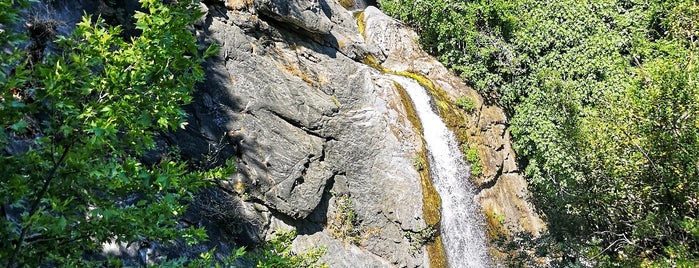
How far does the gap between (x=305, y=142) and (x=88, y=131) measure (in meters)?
7.73

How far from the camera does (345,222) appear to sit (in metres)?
10.4

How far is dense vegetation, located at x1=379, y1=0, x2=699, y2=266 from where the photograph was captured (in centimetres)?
590

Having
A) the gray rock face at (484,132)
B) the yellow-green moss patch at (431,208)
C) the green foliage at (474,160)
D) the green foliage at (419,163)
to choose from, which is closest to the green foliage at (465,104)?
the gray rock face at (484,132)

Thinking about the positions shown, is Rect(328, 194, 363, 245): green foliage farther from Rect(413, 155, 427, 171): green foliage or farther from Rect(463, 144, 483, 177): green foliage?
Rect(463, 144, 483, 177): green foliage

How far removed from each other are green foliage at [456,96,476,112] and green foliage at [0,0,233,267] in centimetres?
1218

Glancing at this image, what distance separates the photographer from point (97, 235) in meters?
2.71

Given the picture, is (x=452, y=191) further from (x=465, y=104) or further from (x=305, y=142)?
(x=305, y=142)

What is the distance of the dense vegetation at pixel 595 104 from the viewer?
19.4ft

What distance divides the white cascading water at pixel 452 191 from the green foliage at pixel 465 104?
145 cm

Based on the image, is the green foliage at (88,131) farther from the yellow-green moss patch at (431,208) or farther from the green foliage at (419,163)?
the green foliage at (419,163)

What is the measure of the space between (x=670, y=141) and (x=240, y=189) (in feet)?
21.8

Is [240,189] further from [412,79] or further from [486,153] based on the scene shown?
[486,153]

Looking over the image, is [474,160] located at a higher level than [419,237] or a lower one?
higher

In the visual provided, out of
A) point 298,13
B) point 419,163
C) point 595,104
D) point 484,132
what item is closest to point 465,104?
point 484,132
